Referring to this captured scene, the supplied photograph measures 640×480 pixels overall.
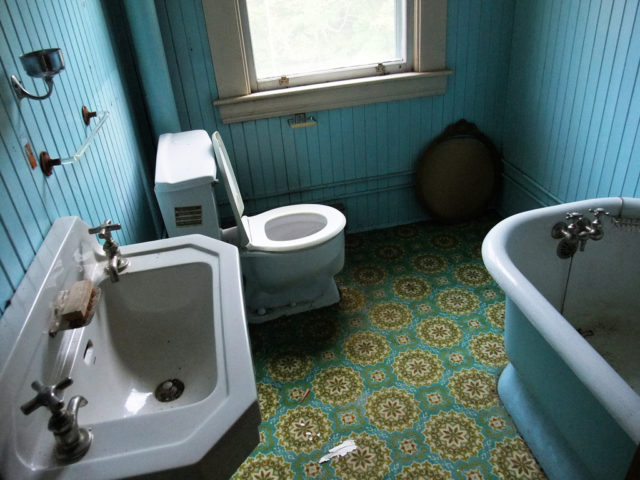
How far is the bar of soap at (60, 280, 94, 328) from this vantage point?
36.7 inches

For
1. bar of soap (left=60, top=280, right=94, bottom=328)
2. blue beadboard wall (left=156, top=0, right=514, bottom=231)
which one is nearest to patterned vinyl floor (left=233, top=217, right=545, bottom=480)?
blue beadboard wall (left=156, top=0, right=514, bottom=231)

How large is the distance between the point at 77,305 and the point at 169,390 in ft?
0.96

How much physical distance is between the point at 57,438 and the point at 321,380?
1281 mm

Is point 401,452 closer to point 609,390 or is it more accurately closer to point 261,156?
point 609,390

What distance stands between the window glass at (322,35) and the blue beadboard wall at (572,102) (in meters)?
0.66

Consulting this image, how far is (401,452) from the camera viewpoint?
1633mm

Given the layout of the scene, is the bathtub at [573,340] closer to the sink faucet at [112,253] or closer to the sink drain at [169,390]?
the sink drain at [169,390]

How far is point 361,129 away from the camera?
265 centimetres

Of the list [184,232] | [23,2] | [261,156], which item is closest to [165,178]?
[184,232]

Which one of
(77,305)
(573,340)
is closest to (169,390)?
(77,305)

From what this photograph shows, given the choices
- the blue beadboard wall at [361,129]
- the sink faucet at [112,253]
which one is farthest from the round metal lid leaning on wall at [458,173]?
the sink faucet at [112,253]

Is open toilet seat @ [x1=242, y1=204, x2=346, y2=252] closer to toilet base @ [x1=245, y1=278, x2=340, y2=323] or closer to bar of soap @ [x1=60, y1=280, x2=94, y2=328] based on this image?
toilet base @ [x1=245, y1=278, x2=340, y2=323]

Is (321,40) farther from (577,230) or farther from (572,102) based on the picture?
(577,230)

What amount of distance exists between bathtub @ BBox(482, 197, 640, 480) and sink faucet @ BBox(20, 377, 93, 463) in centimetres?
105
